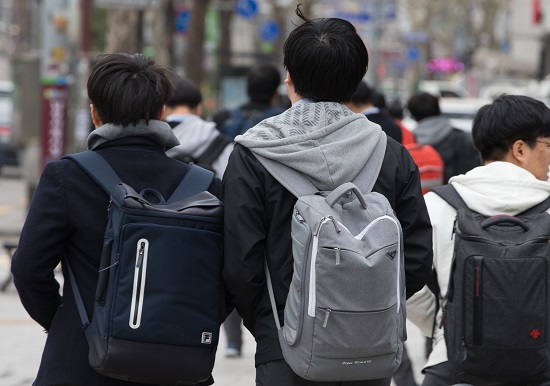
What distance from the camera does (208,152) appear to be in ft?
23.1

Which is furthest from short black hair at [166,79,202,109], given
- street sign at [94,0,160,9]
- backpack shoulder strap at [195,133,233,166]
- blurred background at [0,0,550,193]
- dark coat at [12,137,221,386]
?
street sign at [94,0,160,9]

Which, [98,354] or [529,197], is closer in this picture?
[98,354]

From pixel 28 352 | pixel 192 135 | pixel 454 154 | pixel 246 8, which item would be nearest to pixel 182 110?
pixel 192 135

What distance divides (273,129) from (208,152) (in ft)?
11.9

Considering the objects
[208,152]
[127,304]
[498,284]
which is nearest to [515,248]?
[498,284]

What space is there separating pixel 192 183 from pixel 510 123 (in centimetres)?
109

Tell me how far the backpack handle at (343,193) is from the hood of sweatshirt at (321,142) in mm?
111

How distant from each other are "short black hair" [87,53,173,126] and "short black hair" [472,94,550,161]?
1103 millimetres

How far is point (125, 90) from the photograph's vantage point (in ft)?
11.9

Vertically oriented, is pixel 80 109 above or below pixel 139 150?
below

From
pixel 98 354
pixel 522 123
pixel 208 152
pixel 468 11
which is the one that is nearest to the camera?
pixel 98 354

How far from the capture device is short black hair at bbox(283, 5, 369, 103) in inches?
136

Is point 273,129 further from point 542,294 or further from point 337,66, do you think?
point 542,294

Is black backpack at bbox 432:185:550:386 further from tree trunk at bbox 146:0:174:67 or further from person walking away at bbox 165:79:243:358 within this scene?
tree trunk at bbox 146:0:174:67
